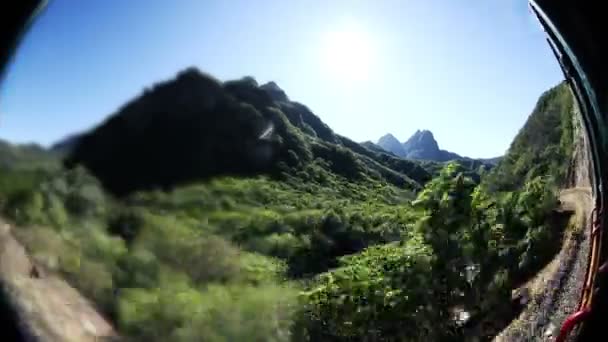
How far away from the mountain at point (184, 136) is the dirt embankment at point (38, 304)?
0.42 meters

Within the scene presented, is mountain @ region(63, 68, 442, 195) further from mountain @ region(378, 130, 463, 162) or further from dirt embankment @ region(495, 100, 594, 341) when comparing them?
mountain @ region(378, 130, 463, 162)

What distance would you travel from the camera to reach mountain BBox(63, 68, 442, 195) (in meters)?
2.20

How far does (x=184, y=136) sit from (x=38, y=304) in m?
1.06

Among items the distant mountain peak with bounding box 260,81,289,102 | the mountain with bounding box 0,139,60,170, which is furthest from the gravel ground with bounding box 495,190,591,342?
the mountain with bounding box 0,139,60,170

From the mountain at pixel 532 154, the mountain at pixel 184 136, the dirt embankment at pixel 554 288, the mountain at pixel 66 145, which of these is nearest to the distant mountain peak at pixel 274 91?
the mountain at pixel 184 136

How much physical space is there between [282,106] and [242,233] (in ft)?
3.23

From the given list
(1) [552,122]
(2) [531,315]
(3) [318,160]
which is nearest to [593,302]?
(3) [318,160]

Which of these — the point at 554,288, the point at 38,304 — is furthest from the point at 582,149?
the point at 554,288

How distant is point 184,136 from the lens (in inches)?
102

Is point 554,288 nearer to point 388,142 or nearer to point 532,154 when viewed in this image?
point 532,154

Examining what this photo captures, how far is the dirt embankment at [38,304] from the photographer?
1794 mm

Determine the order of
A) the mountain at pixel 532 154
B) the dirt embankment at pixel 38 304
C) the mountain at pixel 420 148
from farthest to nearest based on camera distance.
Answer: the mountain at pixel 420 148 → the mountain at pixel 532 154 → the dirt embankment at pixel 38 304

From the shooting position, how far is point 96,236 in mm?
2051

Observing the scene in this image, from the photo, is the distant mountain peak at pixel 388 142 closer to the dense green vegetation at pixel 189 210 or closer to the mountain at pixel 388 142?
the mountain at pixel 388 142
